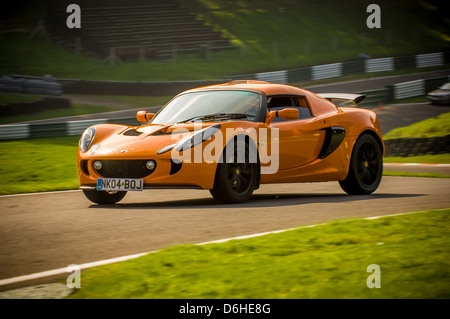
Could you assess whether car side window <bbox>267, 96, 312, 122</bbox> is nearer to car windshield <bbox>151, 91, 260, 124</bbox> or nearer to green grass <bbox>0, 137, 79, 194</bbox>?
car windshield <bbox>151, 91, 260, 124</bbox>

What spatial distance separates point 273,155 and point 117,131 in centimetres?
190

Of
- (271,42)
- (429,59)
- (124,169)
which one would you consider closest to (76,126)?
(124,169)

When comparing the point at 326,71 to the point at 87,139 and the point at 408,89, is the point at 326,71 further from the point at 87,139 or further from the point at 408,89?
the point at 87,139

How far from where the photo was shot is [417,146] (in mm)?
17453

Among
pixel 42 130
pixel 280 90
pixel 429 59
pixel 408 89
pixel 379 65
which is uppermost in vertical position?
pixel 429 59

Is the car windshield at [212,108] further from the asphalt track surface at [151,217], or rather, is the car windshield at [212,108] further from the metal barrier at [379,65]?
the metal barrier at [379,65]

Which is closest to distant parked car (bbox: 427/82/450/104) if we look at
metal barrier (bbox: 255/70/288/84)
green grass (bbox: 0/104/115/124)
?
metal barrier (bbox: 255/70/288/84)

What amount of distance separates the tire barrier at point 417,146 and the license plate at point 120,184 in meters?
10.9

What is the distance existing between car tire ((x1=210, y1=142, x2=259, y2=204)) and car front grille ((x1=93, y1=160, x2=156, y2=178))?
0.75 metres

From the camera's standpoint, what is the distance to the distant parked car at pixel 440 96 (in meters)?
27.6

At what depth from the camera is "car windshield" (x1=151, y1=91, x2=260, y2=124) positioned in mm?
8789

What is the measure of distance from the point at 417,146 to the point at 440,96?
1106cm

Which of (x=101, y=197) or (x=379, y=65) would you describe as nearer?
(x=101, y=197)
